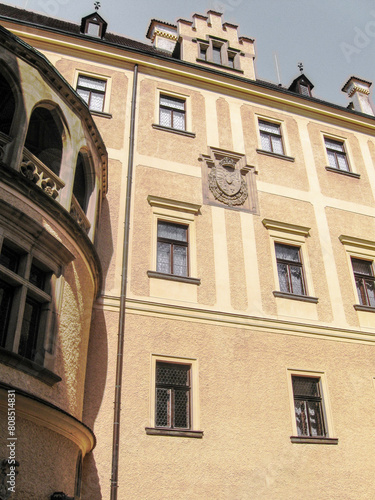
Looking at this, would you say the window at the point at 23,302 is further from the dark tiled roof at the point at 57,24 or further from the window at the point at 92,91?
the dark tiled roof at the point at 57,24

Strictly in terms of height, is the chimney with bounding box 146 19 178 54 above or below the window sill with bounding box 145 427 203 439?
above

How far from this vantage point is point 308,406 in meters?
11.1

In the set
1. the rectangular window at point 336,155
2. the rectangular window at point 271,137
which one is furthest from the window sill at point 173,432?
the rectangular window at point 336,155

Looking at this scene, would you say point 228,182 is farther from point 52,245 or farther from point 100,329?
point 52,245

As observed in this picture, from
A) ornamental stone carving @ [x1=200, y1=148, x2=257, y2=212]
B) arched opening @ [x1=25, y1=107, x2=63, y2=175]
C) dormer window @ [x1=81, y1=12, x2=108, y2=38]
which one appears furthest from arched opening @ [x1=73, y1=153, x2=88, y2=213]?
dormer window @ [x1=81, y1=12, x2=108, y2=38]

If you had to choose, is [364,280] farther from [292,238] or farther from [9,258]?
[9,258]

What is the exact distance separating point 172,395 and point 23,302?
4124 millimetres

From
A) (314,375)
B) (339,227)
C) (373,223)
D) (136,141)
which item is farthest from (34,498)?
(373,223)

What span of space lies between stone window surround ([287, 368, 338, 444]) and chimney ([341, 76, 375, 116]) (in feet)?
37.8

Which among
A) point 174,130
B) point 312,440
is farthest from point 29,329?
point 174,130

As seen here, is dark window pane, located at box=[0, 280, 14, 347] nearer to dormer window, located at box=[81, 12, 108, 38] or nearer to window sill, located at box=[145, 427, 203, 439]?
window sill, located at box=[145, 427, 203, 439]

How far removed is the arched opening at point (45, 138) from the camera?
31.8 feet

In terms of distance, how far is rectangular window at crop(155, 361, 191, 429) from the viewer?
9875mm

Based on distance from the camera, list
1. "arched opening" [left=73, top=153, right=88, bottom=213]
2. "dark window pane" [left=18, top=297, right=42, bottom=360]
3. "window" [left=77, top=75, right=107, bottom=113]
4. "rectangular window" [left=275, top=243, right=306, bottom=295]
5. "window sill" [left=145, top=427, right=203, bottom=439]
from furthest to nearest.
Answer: "window" [left=77, top=75, right=107, bottom=113] < "rectangular window" [left=275, top=243, right=306, bottom=295] < "arched opening" [left=73, top=153, right=88, bottom=213] < "window sill" [left=145, top=427, right=203, bottom=439] < "dark window pane" [left=18, top=297, right=42, bottom=360]
